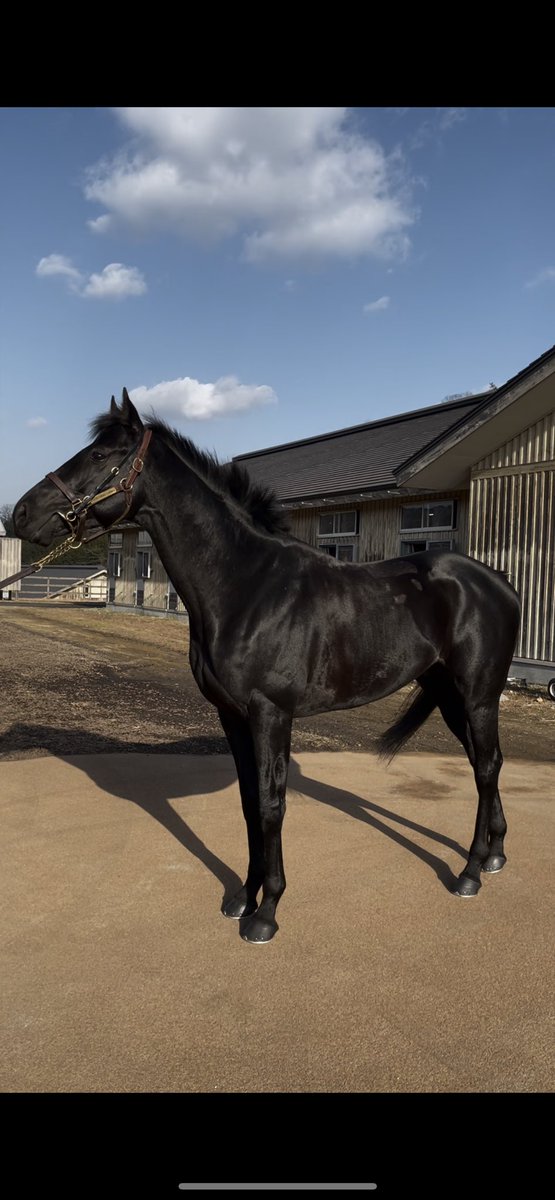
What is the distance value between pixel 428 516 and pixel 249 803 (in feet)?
38.4

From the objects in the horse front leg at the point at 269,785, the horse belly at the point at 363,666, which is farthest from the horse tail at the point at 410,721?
the horse front leg at the point at 269,785

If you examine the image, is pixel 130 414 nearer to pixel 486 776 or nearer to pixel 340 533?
pixel 486 776

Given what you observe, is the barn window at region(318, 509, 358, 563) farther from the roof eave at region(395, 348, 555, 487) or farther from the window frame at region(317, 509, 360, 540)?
the roof eave at region(395, 348, 555, 487)

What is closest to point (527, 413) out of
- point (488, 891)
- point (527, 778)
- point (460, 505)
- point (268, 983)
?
point (460, 505)

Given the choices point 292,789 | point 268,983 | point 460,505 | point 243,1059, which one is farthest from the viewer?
point 460,505

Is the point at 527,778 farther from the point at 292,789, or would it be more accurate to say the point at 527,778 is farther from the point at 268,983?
the point at 268,983

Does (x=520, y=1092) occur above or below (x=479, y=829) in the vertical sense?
below

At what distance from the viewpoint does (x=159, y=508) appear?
3160mm

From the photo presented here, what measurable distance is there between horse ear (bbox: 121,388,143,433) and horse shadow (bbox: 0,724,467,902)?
240 cm

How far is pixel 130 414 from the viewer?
10.2ft

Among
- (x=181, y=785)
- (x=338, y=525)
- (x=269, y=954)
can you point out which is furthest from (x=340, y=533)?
(x=269, y=954)

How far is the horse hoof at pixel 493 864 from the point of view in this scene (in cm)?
377

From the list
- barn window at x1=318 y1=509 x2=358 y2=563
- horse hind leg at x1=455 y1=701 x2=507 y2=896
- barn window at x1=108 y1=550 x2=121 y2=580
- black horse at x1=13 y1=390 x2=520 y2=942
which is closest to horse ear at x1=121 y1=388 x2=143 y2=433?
black horse at x1=13 y1=390 x2=520 y2=942

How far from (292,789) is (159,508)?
9.51 feet
